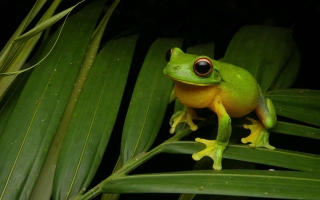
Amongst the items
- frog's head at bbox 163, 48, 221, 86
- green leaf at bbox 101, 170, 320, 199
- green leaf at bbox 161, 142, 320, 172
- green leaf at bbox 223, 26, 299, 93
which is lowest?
green leaf at bbox 101, 170, 320, 199

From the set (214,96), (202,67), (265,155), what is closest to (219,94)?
(214,96)

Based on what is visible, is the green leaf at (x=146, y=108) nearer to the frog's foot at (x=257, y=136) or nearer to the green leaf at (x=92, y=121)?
the green leaf at (x=92, y=121)

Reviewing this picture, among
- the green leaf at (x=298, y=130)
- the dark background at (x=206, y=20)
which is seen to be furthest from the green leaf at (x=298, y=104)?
the dark background at (x=206, y=20)

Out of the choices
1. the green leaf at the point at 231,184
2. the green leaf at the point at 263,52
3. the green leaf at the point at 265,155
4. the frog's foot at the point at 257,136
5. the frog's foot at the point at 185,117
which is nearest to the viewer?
the green leaf at the point at 231,184

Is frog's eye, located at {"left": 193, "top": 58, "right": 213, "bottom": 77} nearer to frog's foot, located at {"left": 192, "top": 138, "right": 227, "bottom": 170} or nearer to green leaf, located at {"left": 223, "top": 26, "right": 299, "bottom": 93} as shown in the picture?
frog's foot, located at {"left": 192, "top": 138, "right": 227, "bottom": 170}

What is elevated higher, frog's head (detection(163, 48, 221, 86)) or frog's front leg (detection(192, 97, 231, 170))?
frog's head (detection(163, 48, 221, 86))

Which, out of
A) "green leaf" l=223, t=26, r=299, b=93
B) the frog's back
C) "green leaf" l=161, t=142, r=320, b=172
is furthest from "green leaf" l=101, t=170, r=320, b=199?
"green leaf" l=223, t=26, r=299, b=93

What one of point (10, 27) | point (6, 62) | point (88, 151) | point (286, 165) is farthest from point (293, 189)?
point (10, 27)

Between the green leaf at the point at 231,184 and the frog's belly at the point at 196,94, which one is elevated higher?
the frog's belly at the point at 196,94
